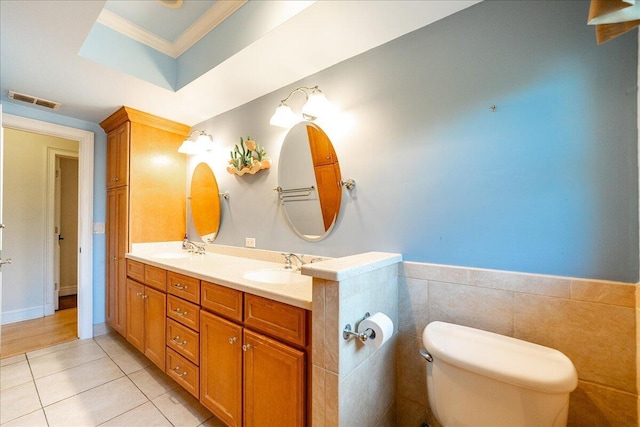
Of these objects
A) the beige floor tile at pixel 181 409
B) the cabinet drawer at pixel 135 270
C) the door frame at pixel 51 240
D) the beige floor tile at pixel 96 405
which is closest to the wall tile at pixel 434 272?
the beige floor tile at pixel 181 409

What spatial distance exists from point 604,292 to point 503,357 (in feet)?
1.39

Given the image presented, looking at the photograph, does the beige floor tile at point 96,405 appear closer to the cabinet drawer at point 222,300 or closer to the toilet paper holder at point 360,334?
the cabinet drawer at point 222,300

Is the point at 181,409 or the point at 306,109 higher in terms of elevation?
the point at 306,109

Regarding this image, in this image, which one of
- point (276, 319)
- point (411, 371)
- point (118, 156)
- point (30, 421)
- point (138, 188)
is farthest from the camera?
point (118, 156)

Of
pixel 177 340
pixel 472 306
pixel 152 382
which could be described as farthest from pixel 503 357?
pixel 152 382

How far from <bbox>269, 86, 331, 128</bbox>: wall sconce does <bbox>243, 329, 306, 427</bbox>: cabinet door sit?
4.21 ft

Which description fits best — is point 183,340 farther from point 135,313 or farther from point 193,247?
point 193,247

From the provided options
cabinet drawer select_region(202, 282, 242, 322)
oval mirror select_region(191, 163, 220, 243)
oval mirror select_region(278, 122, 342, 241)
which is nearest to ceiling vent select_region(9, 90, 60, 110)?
oval mirror select_region(191, 163, 220, 243)

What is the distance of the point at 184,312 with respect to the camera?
1653 millimetres

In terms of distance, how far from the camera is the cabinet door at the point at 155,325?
1.84m

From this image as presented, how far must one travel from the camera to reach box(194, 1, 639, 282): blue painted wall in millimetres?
914

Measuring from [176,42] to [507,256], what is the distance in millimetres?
2477

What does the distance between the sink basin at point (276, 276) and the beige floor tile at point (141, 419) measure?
0.96m

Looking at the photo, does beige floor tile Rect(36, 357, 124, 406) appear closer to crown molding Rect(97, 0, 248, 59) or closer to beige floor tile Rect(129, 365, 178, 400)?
beige floor tile Rect(129, 365, 178, 400)
